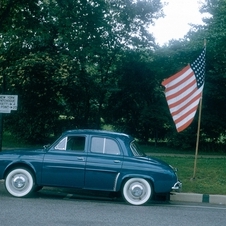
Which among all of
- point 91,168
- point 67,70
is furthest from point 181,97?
point 67,70

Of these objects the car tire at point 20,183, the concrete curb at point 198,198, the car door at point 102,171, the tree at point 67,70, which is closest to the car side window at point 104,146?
the car door at point 102,171

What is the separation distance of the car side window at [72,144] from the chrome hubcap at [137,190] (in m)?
1.39

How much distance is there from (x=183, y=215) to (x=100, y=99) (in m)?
17.0

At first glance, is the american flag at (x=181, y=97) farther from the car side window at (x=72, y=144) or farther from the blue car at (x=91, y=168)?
the car side window at (x=72, y=144)

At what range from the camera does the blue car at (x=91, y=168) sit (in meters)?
9.55

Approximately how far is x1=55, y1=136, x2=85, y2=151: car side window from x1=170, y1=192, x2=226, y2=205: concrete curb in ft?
7.95

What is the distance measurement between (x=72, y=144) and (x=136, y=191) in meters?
1.74

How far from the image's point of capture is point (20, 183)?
32.2ft

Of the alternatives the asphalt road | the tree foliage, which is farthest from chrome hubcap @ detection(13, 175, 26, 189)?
the tree foliage

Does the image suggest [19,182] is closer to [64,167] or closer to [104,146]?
[64,167]

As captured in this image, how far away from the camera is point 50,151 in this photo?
9898mm

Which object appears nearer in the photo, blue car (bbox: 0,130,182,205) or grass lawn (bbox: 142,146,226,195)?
blue car (bbox: 0,130,182,205)

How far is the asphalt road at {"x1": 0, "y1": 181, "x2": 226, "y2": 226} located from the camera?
742 centimetres

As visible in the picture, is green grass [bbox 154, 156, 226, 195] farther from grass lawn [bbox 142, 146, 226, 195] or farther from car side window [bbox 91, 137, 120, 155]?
car side window [bbox 91, 137, 120, 155]
